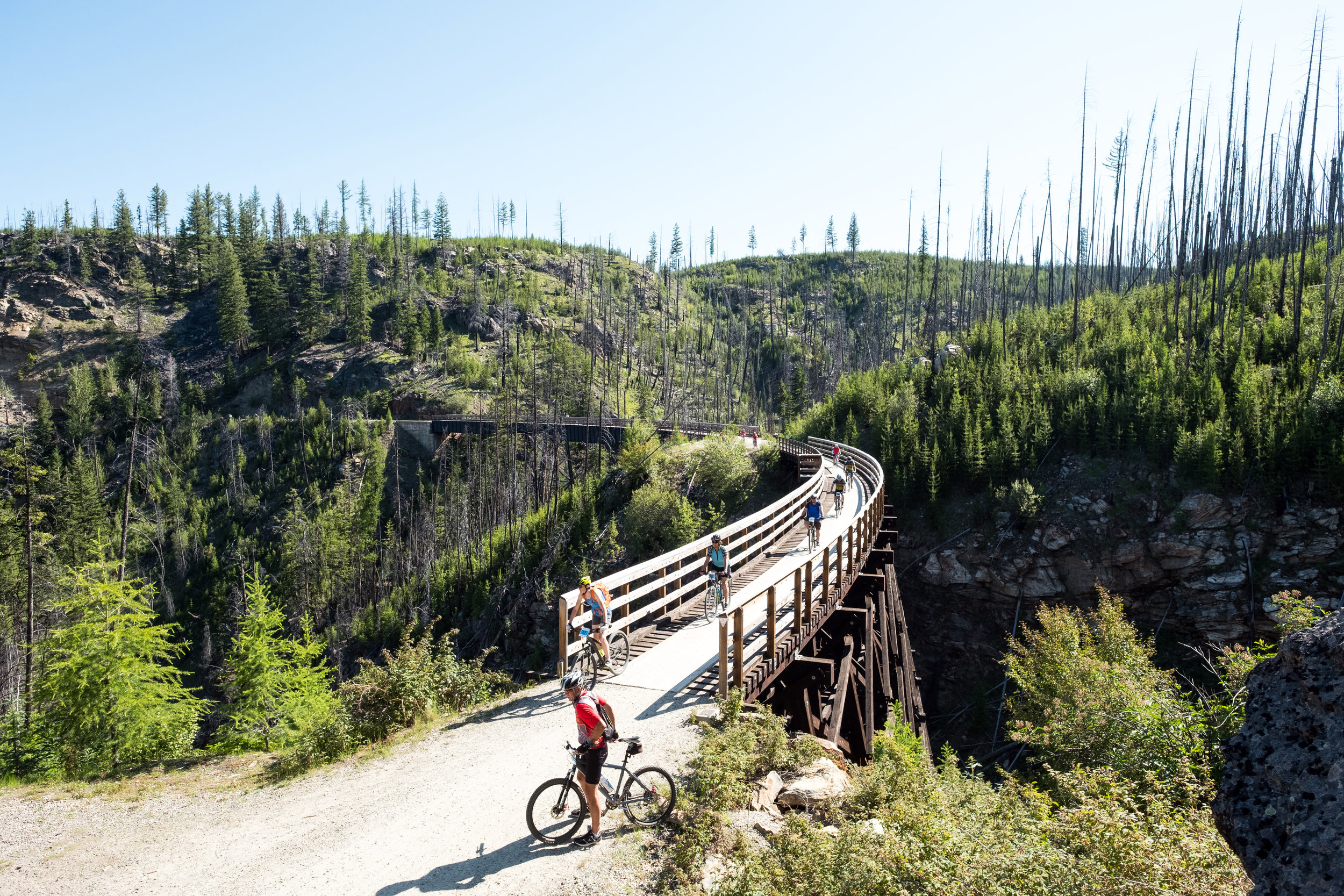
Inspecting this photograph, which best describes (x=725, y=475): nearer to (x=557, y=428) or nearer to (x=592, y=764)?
(x=592, y=764)

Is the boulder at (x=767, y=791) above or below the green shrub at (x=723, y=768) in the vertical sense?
below

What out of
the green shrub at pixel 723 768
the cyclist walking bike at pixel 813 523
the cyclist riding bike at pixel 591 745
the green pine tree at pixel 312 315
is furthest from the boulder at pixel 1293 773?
the green pine tree at pixel 312 315

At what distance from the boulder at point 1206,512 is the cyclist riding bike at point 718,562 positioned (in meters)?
Result: 21.9

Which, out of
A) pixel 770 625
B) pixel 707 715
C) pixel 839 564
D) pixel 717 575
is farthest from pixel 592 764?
pixel 839 564

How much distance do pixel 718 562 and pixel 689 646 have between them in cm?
156

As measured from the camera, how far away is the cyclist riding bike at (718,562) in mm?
11133

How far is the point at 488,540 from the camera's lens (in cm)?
4816

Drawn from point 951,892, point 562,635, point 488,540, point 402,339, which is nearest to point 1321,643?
point 951,892

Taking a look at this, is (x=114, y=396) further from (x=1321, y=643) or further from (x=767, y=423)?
(x=1321, y=643)

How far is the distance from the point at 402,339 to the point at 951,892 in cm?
9650

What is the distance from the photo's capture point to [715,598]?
38.0 feet

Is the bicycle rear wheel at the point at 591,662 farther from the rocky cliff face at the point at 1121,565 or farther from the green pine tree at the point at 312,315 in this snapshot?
the green pine tree at the point at 312,315

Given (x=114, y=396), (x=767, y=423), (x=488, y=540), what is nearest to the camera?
(x=488, y=540)

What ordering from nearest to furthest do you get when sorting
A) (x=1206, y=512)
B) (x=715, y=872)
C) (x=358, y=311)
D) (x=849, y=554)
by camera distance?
(x=715, y=872)
(x=849, y=554)
(x=1206, y=512)
(x=358, y=311)
